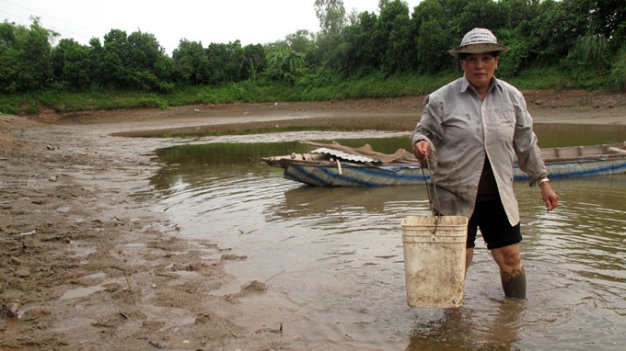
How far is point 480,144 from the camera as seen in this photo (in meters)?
2.97

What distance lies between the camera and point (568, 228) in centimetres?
586

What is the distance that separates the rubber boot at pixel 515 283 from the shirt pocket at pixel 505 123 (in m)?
1.00

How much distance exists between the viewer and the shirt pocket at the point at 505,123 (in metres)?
2.97

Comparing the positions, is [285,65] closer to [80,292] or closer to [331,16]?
[331,16]

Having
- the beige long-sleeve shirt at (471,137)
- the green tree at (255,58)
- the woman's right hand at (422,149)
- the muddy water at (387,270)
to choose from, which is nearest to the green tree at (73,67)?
the green tree at (255,58)

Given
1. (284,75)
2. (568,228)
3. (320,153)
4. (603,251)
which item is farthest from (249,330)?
(284,75)

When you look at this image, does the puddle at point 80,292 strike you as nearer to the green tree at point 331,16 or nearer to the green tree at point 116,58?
the green tree at point 116,58

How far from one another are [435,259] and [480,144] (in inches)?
30.5

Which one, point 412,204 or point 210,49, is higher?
point 210,49

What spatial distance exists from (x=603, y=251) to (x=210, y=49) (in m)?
45.7

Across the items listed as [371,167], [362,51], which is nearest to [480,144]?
[371,167]

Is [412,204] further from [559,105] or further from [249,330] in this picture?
[559,105]

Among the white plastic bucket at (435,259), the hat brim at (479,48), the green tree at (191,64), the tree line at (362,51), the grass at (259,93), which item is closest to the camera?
the white plastic bucket at (435,259)

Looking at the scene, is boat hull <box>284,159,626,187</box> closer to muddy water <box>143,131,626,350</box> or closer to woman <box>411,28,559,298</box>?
muddy water <box>143,131,626,350</box>
